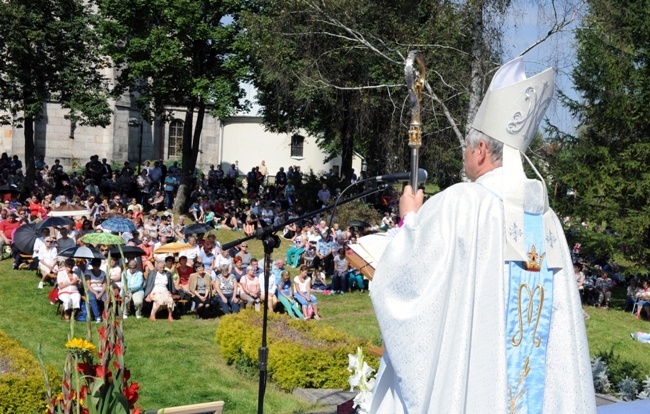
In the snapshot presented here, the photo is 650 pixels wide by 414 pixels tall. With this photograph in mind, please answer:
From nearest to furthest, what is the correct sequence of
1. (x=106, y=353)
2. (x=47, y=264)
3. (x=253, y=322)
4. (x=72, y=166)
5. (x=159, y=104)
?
(x=106, y=353) → (x=253, y=322) → (x=47, y=264) → (x=159, y=104) → (x=72, y=166)

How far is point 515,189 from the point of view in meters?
3.88

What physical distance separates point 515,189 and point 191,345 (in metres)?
9.88

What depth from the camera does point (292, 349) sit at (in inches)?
438

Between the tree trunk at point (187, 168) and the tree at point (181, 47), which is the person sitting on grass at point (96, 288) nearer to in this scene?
the tree at point (181, 47)

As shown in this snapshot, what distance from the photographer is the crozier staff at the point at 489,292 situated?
12.1 ft

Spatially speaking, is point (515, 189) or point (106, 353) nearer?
point (515, 189)

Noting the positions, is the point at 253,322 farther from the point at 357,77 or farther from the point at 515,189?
the point at 357,77

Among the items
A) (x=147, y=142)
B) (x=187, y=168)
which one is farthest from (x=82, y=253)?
(x=147, y=142)

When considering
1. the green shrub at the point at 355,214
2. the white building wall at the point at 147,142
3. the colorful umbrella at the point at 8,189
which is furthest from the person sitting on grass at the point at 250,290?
the white building wall at the point at 147,142

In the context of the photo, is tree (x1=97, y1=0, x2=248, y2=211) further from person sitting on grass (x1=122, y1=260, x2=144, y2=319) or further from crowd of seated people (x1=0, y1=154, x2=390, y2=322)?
person sitting on grass (x1=122, y1=260, x2=144, y2=319)

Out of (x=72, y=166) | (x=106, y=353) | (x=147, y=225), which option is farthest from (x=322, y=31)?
(x=72, y=166)

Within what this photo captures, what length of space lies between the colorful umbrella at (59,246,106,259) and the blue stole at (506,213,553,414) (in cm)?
1174

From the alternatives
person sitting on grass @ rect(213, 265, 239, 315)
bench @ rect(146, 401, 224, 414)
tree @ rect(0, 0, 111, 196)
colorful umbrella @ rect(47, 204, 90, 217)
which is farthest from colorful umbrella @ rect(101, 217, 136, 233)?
bench @ rect(146, 401, 224, 414)

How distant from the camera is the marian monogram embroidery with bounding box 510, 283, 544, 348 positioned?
3.91 meters
